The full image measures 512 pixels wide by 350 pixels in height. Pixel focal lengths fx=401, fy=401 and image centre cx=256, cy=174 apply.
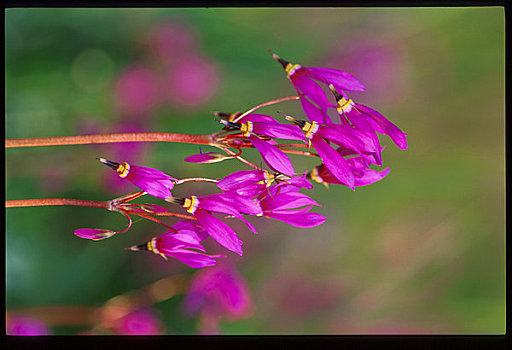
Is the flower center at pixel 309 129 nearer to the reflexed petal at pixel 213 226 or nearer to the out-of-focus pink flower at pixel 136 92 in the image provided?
the reflexed petal at pixel 213 226

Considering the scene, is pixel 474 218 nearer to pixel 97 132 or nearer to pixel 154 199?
pixel 154 199

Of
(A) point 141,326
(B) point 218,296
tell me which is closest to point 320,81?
(B) point 218,296

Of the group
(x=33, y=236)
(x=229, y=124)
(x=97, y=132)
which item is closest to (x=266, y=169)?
(x=229, y=124)

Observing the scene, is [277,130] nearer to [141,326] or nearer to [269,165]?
[269,165]

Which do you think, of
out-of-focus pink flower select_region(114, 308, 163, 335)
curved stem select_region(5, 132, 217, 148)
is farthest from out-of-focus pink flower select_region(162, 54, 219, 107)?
out-of-focus pink flower select_region(114, 308, 163, 335)

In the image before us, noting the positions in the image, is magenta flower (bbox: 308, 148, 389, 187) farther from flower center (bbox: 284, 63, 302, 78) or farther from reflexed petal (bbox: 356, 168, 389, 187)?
flower center (bbox: 284, 63, 302, 78)

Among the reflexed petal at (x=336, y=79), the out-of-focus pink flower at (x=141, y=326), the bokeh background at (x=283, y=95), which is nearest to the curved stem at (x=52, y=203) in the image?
the bokeh background at (x=283, y=95)
